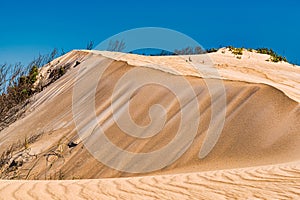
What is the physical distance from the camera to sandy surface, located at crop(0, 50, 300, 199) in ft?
11.0

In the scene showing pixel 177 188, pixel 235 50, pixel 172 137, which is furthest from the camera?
pixel 235 50

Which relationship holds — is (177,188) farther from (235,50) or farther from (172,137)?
(235,50)

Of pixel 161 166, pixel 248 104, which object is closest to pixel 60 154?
pixel 161 166

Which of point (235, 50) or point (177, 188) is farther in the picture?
point (235, 50)

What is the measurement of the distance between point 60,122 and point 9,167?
229cm

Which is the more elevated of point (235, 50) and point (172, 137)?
point (235, 50)

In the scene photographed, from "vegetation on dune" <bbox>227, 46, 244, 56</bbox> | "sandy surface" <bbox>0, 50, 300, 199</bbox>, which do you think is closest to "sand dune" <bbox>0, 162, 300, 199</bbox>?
"sandy surface" <bbox>0, 50, 300, 199</bbox>

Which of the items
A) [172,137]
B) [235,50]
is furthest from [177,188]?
[235,50]

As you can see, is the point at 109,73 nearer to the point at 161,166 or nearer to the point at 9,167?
the point at 9,167

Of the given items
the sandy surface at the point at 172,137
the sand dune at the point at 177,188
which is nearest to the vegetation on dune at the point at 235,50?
the sandy surface at the point at 172,137

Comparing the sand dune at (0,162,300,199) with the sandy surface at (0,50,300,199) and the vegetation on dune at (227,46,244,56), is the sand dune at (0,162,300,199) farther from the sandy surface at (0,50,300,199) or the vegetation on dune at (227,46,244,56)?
the vegetation on dune at (227,46,244,56)

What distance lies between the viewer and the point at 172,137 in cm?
719

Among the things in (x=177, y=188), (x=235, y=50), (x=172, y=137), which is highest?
(x=235, y=50)

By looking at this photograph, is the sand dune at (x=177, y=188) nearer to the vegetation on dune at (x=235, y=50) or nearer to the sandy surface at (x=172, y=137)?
the sandy surface at (x=172, y=137)
